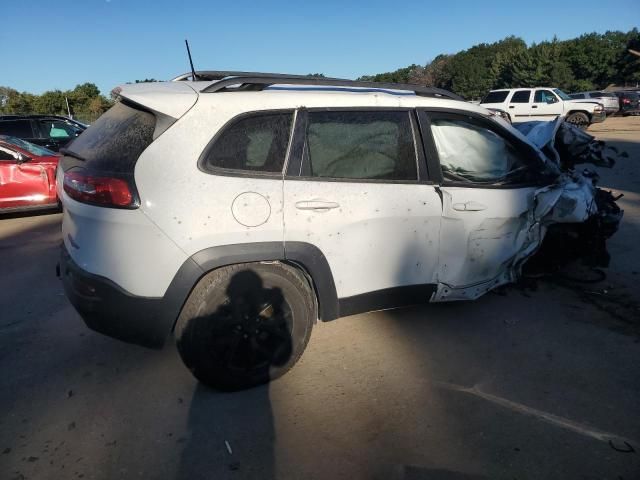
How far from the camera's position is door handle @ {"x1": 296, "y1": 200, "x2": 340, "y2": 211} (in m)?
2.50

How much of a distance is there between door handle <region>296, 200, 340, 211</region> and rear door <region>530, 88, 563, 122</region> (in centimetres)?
1794

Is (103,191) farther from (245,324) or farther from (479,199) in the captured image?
(479,199)

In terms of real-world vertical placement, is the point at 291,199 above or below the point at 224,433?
above

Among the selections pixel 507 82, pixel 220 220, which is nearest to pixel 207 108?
pixel 220 220

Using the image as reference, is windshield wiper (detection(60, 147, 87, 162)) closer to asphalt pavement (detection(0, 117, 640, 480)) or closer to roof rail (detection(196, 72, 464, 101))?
roof rail (detection(196, 72, 464, 101))

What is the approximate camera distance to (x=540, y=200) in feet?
10.9

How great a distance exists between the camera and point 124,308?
2336 mm

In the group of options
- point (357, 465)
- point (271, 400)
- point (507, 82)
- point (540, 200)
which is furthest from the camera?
Result: point (507, 82)

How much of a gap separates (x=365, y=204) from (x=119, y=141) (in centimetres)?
143

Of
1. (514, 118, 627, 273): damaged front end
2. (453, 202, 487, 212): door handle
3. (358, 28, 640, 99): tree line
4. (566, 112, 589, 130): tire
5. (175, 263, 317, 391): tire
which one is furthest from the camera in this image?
(358, 28, 640, 99): tree line

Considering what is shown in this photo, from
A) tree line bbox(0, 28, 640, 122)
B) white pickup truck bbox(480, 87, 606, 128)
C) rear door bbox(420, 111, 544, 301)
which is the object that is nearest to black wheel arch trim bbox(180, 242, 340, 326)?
rear door bbox(420, 111, 544, 301)

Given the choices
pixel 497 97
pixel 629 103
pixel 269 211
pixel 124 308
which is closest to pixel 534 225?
pixel 269 211

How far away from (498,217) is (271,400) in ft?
6.41

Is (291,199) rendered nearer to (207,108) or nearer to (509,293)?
(207,108)
